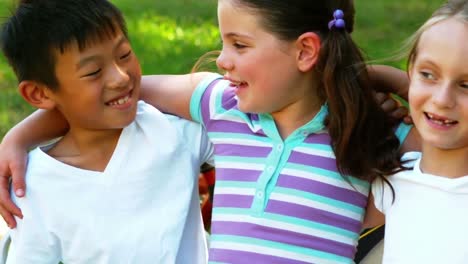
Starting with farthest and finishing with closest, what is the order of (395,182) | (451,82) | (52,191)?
1. (52,191)
2. (395,182)
3. (451,82)

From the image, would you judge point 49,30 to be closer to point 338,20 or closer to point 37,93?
point 37,93

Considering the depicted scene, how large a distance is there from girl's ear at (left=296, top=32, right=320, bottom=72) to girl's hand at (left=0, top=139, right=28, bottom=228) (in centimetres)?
91

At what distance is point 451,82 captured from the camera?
252 cm

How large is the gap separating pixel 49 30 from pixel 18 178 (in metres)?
0.46

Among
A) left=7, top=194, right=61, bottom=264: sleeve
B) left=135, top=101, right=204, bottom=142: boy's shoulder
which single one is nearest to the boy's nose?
left=135, top=101, right=204, bottom=142: boy's shoulder

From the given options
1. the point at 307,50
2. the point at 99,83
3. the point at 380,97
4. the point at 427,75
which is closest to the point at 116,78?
the point at 99,83

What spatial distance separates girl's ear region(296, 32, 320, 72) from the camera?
281 cm

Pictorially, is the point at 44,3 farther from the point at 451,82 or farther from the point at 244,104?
the point at 451,82

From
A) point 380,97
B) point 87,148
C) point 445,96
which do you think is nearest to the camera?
point 445,96

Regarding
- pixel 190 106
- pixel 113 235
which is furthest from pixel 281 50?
pixel 113 235

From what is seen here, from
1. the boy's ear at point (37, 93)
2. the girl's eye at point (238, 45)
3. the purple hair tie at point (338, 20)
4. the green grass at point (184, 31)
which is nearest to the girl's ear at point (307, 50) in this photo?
the purple hair tie at point (338, 20)

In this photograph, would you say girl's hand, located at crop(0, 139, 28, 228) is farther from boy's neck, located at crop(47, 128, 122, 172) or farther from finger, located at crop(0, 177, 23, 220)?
boy's neck, located at crop(47, 128, 122, 172)

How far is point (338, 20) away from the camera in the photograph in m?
2.81

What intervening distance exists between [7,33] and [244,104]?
0.75 meters
